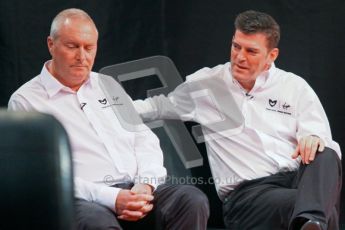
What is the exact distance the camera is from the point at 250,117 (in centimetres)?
335

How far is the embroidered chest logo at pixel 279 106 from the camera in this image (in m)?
3.30

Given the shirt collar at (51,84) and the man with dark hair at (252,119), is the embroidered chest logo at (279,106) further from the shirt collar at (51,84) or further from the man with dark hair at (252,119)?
the shirt collar at (51,84)

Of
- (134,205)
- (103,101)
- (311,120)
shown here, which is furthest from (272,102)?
(134,205)

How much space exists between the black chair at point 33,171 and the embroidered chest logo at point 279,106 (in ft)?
5.72

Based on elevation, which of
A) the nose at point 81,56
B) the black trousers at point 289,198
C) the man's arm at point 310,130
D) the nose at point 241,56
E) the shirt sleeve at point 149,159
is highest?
the nose at point 81,56

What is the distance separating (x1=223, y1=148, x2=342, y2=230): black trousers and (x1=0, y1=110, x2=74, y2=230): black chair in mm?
1309

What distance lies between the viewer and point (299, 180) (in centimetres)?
303

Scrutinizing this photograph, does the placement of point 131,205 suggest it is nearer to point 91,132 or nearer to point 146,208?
point 146,208

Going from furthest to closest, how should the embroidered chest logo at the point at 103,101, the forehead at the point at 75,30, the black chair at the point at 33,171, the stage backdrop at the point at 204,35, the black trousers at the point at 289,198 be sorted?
the stage backdrop at the point at 204,35
the embroidered chest logo at the point at 103,101
the forehead at the point at 75,30
the black trousers at the point at 289,198
the black chair at the point at 33,171

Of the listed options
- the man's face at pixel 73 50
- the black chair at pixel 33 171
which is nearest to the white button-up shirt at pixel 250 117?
the man's face at pixel 73 50

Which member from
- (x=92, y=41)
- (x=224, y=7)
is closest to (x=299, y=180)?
(x=92, y=41)

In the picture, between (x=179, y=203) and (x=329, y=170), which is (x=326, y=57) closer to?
(x=329, y=170)

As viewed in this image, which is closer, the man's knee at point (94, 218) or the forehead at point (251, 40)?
the man's knee at point (94, 218)

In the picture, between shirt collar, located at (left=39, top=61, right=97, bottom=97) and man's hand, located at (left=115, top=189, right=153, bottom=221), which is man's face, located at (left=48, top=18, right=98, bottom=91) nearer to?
shirt collar, located at (left=39, top=61, right=97, bottom=97)
